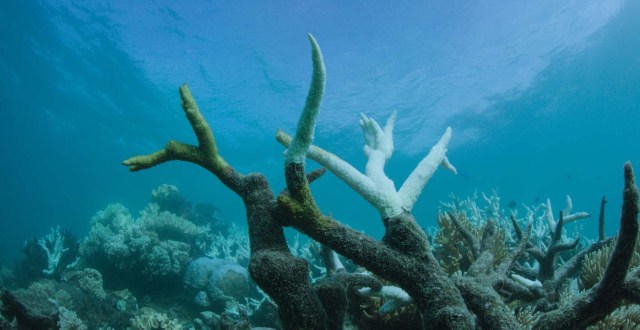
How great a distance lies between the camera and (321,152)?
2.59m

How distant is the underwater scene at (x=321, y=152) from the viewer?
195 centimetres

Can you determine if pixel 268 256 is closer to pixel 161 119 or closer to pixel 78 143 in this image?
pixel 161 119

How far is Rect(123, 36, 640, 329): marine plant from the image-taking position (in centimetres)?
159

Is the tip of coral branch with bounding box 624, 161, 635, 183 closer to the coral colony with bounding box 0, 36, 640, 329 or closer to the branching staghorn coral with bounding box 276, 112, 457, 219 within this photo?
the coral colony with bounding box 0, 36, 640, 329

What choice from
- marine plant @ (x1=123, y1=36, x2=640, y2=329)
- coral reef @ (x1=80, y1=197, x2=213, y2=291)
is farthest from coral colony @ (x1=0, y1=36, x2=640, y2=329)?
coral reef @ (x1=80, y1=197, x2=213, y2=291)

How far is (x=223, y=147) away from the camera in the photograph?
41.2m

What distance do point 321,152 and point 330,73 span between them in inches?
1038

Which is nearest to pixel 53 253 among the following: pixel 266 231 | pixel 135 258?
pixel 135 258

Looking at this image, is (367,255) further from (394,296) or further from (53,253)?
(53,253)

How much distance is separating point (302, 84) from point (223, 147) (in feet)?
55.0

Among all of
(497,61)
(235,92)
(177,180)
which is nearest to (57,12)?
(235,92)

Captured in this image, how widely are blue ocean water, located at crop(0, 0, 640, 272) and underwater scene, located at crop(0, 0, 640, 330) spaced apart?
0.20 metres

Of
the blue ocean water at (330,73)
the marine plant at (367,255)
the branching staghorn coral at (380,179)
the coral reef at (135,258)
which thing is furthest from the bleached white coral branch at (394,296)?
the blue ocean water at (330,73)

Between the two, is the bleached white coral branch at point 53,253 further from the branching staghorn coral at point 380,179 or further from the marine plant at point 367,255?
the branching staghorn coral at point 380,179
